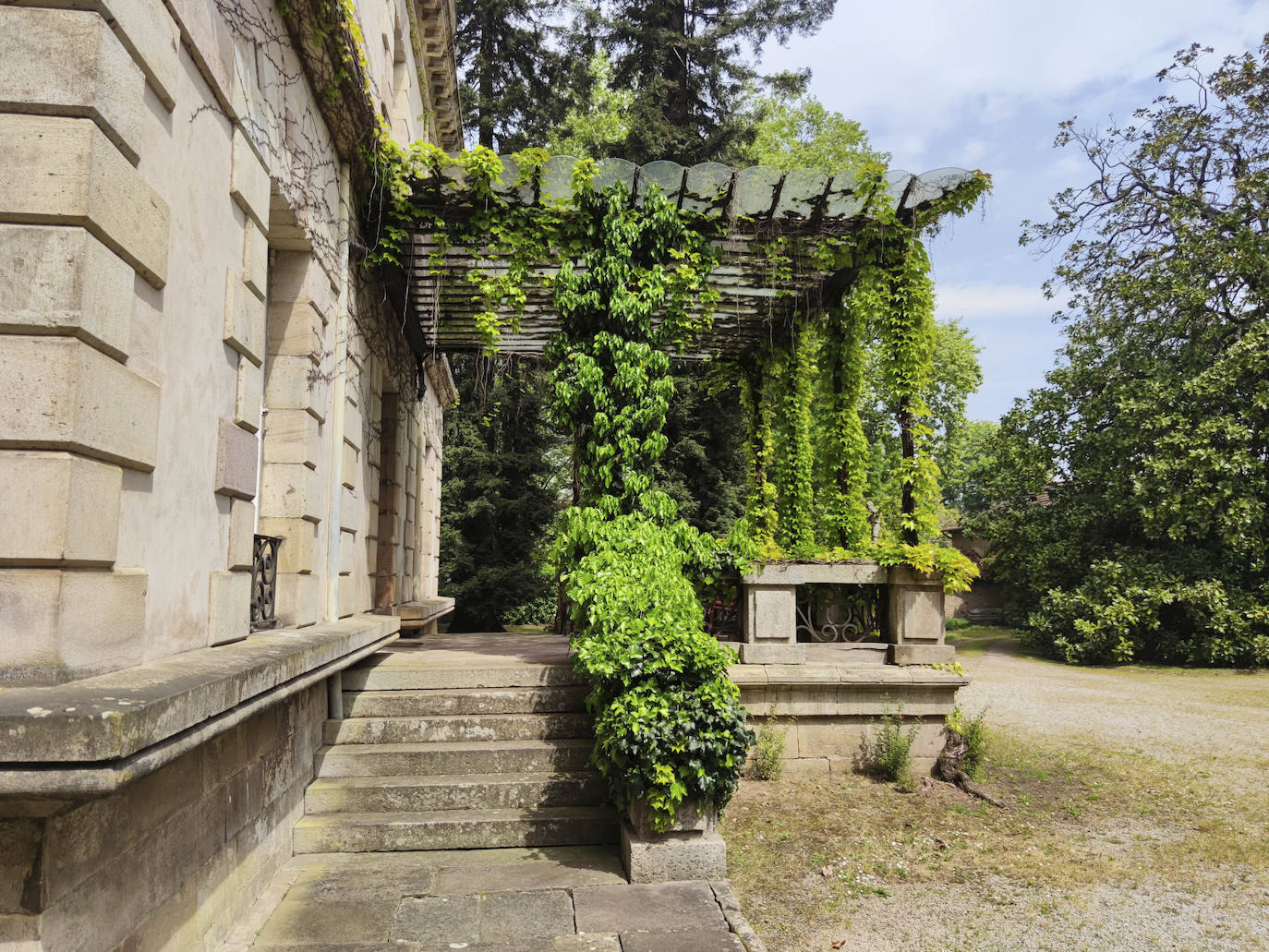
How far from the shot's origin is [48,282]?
2613 mm

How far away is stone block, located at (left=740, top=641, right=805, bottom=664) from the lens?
781cm

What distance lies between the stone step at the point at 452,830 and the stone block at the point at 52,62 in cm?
424

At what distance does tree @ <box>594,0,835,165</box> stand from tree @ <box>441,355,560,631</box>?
20.8 feet

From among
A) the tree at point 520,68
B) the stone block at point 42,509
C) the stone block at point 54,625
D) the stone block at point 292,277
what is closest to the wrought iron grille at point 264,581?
the stone block at point 292,277

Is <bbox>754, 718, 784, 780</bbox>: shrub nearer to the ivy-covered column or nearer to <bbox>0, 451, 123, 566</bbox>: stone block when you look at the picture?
the ivy-covered column

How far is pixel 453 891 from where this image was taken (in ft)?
15.5

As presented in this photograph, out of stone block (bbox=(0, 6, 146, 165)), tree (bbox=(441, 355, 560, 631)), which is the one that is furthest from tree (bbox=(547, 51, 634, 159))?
stone block (bbox=(0, 6, 146, 165))

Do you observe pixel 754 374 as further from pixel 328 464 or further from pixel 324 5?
pixel 324 5

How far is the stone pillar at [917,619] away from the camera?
7.89 meters

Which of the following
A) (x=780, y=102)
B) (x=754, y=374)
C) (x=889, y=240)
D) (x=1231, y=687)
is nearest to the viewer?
(x=889, y=240)

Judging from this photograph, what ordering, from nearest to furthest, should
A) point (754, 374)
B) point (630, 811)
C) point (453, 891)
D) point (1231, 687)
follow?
point (453, 891) → point (630, 811) → point (754, 374) → point (1231, 687)

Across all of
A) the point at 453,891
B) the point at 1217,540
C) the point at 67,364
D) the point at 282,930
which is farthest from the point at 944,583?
the point at 1217,540

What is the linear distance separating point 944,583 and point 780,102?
880 inches

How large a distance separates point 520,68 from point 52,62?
20.5 meters
